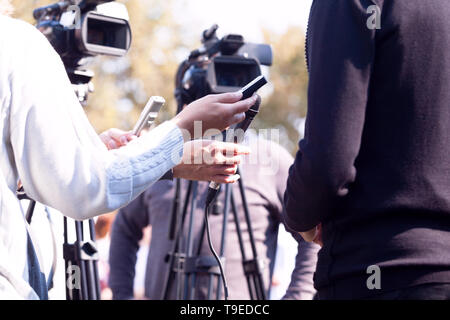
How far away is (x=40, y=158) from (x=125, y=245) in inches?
86.5

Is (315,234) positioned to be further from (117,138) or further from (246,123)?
(117,138)

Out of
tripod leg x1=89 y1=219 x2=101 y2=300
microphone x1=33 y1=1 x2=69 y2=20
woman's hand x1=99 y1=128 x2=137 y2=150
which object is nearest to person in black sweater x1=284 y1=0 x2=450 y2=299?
woman's hand x1=99 y1=128 x2=137 y2=150

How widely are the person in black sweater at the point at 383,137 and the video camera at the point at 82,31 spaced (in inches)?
35.5

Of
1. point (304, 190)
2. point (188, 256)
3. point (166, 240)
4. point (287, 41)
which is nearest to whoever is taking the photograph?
point (304, 190)

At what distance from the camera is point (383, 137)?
1446 mm

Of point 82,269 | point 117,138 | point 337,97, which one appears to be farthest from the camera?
point 82,269

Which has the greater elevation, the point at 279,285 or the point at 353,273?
the point at 353,273

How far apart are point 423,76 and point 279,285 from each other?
3210mm

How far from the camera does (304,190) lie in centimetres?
149

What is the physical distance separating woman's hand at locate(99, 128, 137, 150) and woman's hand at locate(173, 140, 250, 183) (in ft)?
0.73

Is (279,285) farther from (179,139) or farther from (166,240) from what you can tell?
(179,139)

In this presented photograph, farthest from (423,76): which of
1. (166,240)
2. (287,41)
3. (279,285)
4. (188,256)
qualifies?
(287,41)

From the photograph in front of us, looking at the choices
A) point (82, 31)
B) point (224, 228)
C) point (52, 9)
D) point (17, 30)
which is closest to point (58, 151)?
point (17, 30)
